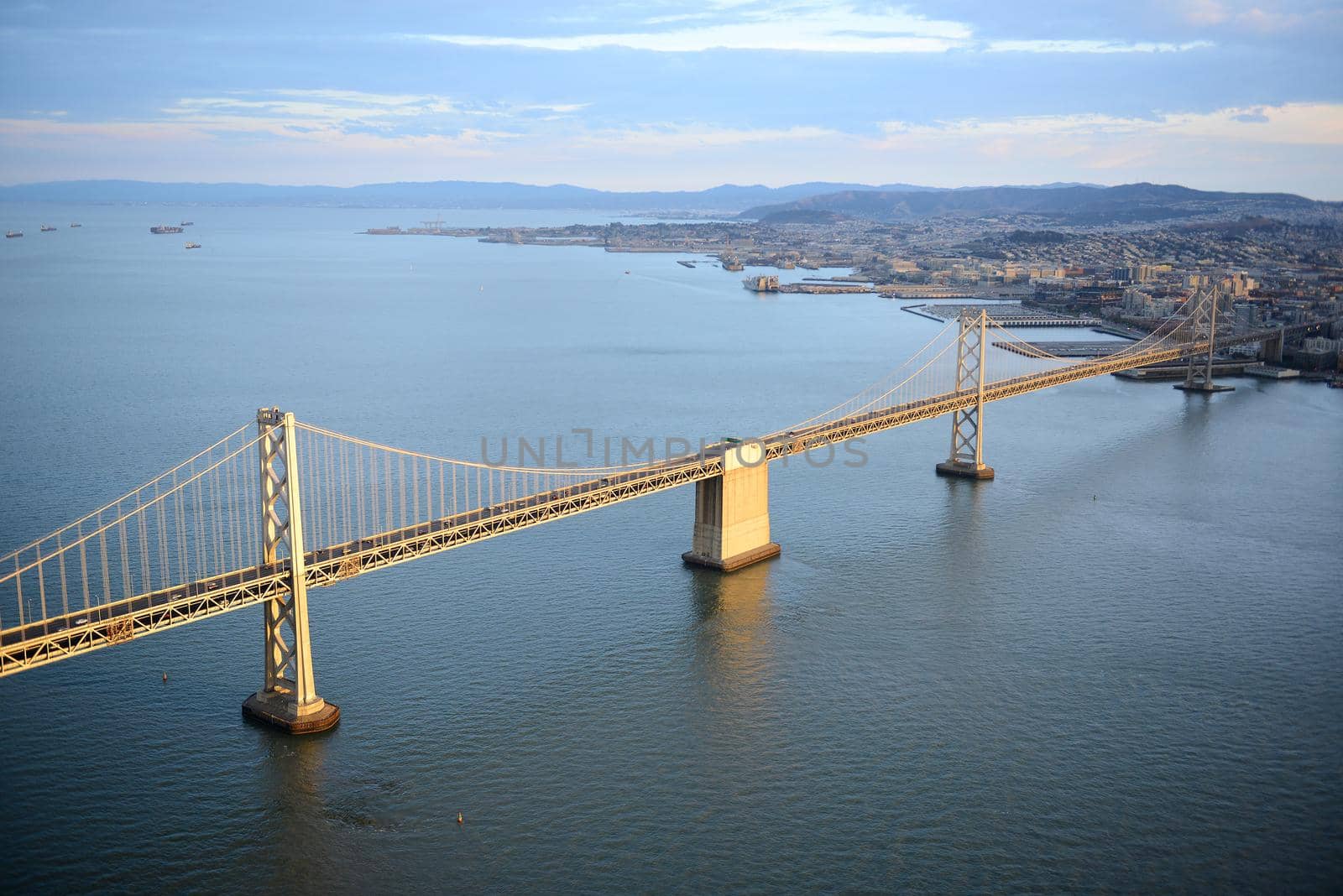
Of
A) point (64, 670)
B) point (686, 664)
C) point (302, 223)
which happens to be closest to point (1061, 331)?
point (686, 664)

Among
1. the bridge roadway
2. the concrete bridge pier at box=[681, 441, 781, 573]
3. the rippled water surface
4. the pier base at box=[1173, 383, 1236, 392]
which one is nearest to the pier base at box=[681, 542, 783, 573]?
the concrete bridge pier at box=[681, 441, 781, 573]

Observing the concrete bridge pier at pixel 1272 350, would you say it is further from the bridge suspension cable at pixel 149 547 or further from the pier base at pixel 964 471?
the bridge suspension cable at pixel 149 547

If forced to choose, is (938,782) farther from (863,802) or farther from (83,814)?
(83,814)

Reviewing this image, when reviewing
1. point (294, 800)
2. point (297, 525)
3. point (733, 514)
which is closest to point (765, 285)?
point (733, 514)

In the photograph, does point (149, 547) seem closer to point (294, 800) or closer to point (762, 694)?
point (294, 800)

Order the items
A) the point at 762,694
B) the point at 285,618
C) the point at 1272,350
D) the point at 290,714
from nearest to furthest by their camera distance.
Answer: the point at 290,714
the point at 285,618
the point at 762,694
the point at 1272,350

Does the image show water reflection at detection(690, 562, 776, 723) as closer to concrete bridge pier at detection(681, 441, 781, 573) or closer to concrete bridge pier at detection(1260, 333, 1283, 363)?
concrete bridge pier at detection(681, 441, 781, 573)
